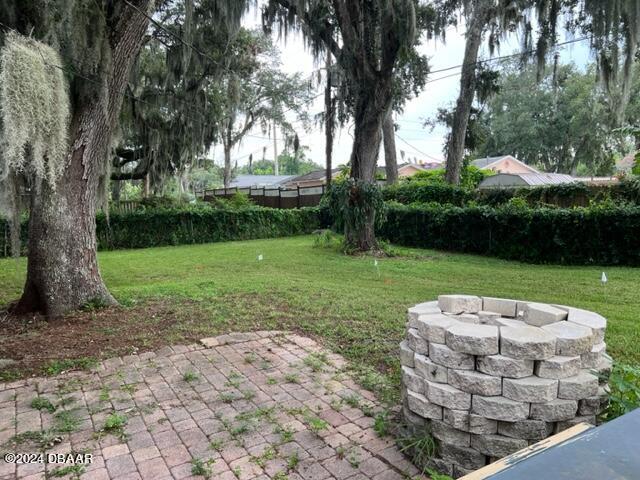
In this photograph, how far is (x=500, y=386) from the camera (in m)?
1.78

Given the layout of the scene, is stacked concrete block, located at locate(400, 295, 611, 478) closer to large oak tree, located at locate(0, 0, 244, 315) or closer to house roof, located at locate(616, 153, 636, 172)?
large oak tree, located at locate(0, 0, 244, 315)

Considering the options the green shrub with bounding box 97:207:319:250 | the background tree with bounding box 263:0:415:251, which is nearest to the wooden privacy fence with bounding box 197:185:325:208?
the green shrub with bounding box 97:207:319:250

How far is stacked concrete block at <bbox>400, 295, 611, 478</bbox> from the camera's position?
176cm

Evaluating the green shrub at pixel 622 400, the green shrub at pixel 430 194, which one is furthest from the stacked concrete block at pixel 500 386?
the green shrub at pixel 430 194

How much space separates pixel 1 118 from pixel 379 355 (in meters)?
3.17

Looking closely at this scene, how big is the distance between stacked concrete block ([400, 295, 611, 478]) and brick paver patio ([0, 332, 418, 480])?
0.97 ft

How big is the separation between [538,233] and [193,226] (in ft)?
26.9

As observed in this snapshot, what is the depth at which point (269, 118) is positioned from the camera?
20.0 m

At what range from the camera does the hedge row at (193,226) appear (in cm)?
1034

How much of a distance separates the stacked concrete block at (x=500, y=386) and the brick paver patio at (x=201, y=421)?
0.30 meters

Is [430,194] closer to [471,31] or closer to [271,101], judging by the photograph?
[471,31]

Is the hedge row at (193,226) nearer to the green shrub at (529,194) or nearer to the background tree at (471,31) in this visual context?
the green shrub at (529,194)

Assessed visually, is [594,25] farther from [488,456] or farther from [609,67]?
[488,456]

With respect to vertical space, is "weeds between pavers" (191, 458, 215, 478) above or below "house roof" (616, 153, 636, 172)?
below
